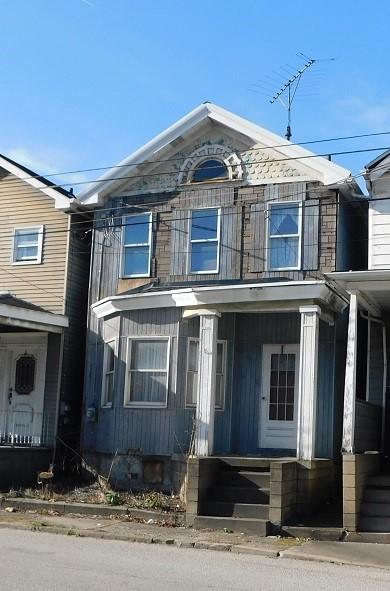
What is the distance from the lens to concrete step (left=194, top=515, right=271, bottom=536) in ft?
39.8

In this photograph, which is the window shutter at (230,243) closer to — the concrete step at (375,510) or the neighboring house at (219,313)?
the neighboring house at (219,313)

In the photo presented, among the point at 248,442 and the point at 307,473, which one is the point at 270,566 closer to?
the point at 307,473

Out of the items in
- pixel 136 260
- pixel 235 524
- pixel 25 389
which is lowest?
pixel 235 524

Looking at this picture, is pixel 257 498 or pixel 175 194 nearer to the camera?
pixel 257 498

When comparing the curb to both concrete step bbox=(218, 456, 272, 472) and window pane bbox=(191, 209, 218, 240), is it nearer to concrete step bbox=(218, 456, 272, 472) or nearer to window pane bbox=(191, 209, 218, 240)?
concrete step bbox=(218, 456, 272, 472)

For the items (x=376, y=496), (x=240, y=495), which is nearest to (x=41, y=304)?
(x=240, y=495)

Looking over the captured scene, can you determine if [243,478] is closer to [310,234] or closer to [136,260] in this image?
[310,234]

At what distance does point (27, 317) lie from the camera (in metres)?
16.8

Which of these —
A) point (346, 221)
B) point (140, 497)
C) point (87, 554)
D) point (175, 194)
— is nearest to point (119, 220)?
point (175, 194)

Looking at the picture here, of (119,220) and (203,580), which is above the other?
(119,220)

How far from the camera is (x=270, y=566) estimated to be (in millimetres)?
9852

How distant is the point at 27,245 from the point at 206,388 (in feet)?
23.8

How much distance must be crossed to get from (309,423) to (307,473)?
0.84m

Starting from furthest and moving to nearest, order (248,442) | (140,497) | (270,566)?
(248,442), (140,497), (270,566)
